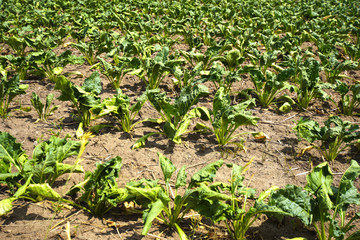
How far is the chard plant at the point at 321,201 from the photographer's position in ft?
6.41

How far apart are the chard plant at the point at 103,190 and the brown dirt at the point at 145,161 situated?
0.26 ft

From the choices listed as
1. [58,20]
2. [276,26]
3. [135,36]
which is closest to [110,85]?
[135,36]

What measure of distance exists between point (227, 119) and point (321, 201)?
1.18 m

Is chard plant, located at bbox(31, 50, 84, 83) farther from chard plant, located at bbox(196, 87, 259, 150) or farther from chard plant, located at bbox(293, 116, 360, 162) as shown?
chard plant, located at bbox(293, 116, 360, 162)

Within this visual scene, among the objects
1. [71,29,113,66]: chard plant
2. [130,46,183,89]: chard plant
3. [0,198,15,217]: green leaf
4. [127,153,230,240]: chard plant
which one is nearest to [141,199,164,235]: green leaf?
[127,153,230,240]: chard plant

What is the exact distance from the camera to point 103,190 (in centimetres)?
214

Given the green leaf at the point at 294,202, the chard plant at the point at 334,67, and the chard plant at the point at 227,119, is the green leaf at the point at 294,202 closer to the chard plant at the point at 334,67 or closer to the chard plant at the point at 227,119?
the chard plant at the point at 227,119

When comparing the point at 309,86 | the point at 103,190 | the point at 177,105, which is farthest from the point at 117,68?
the point at 309,86

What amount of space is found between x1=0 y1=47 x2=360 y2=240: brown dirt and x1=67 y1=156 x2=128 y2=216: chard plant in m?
0.08

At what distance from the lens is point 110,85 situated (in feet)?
13.7

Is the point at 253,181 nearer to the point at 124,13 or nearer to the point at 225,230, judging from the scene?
the point at 225,230

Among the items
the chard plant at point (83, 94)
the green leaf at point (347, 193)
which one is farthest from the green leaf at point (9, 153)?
the green leaf at point (347, 193)

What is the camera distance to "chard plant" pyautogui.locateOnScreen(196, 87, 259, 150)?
9.51ft

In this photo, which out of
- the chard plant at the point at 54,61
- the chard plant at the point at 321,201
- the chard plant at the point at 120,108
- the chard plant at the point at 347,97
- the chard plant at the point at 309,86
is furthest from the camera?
the chard plant at the point at 54,61
